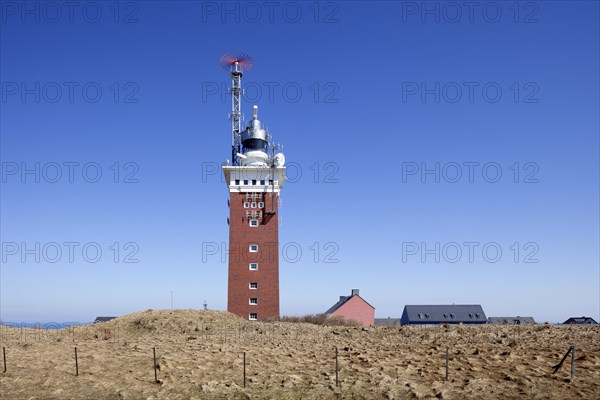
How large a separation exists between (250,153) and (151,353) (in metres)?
33.3

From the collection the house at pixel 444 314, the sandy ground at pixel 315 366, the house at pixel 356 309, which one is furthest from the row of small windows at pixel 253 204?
the house at pixel 444 314

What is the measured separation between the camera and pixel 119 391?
18578mm

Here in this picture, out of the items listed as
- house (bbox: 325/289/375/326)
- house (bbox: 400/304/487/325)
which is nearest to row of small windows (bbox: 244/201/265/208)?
house (bbox: 325/289/375/326)

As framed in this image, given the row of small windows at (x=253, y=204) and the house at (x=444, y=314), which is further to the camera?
the house at (x=444, y=314)

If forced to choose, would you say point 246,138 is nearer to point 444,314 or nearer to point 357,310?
point 357,310

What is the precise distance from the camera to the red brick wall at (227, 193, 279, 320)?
50.2 metres

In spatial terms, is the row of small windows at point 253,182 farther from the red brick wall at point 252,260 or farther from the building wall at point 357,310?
the building wall at point 357,310

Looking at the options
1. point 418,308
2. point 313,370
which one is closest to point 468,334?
point 313,370

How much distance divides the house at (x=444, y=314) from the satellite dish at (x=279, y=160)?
6034 cm

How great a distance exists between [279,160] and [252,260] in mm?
12651

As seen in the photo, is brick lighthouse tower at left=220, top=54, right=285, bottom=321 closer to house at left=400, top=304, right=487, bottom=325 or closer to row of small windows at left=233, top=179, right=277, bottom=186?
row of small windows at left=233, top=179, right=277, bottom=186

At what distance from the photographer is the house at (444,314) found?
3819 inches

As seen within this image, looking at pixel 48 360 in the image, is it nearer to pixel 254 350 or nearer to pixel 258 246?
pixel 254 350

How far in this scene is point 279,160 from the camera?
175 feet
